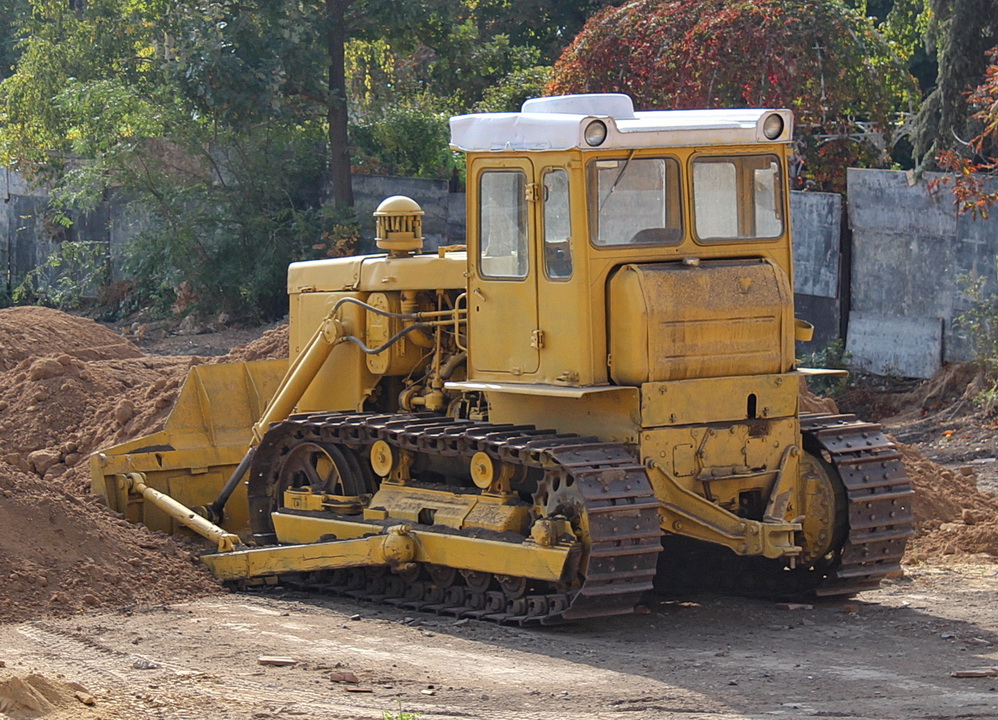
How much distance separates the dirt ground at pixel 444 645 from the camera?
7184 mm

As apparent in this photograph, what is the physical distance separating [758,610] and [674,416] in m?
1.37

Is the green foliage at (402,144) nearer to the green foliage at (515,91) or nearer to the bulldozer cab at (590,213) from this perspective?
the green foliage at (515,91)

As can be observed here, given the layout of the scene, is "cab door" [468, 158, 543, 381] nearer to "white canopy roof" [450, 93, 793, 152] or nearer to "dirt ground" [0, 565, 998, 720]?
"white canopy roof" [450, 93, 793, 152]

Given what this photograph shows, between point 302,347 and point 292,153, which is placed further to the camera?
point 292,153

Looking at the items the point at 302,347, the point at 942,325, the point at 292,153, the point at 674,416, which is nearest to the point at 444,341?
the point at 302,347

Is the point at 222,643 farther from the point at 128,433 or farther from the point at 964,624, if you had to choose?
the point at 128,433

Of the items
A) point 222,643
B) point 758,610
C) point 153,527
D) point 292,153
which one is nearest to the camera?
point 222,643

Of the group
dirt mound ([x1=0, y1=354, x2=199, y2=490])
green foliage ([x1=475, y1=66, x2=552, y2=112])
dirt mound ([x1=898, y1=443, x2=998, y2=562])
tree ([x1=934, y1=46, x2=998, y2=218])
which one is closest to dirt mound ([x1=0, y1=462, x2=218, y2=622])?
dirt mound ([x1=0, y1=354, x2=199, y2=490])

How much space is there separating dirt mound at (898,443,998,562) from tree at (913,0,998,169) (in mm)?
5712

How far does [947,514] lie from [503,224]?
173 inches

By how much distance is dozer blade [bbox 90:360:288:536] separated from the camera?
11.5m

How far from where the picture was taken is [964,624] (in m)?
8.88

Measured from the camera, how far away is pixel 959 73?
1748 cm

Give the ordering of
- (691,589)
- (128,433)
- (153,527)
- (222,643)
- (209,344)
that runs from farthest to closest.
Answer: (209,344) → (128,433) → (153,527) → (691,589) → (222,643)
